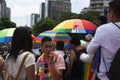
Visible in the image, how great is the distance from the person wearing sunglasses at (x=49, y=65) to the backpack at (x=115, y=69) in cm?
210

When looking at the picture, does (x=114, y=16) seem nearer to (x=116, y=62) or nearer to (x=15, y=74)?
(x=116, y=62)

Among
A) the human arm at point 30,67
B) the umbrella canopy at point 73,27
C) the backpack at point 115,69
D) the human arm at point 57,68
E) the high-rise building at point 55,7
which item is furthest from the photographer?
the high-rise building at point 55,7

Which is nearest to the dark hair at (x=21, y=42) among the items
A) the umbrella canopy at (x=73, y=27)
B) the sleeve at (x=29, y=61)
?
the sleeve at (x=29, y=61)

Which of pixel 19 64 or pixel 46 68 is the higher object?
pixel 19 64

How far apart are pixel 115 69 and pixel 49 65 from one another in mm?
2272

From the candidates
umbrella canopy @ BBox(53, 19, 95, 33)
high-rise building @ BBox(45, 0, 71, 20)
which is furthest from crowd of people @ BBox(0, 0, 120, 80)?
high-rise building @ BBox(45, 0, 71, 20)

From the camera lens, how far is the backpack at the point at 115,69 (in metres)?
4.02

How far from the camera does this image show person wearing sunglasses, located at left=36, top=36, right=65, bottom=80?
616 cm

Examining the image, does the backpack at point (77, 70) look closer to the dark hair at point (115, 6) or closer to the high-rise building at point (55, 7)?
the dark hair at point (115, 6)

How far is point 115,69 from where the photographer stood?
A: 404 cm

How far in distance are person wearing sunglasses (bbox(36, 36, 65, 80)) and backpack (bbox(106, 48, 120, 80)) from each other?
2.10m

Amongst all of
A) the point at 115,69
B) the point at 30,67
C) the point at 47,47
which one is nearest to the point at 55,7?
the point at 47,47

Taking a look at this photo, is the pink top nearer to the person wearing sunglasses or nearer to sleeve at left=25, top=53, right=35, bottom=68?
the person wearing sunglasses

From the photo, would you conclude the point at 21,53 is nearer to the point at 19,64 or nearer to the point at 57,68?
the point at 19,64
